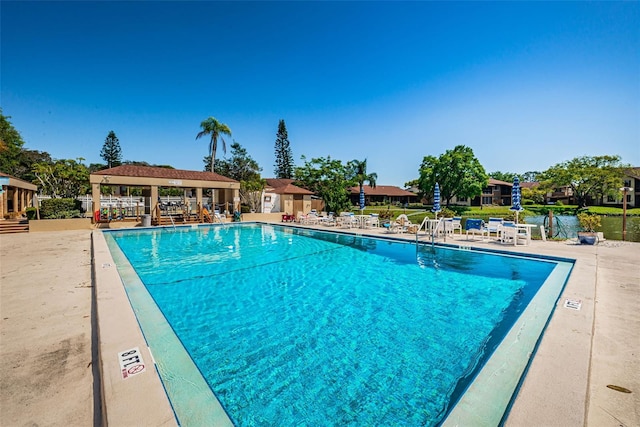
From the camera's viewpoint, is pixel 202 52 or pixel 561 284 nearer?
pixel 561 284

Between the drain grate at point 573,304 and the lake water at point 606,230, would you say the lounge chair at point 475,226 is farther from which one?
the drain grate at point 573,304

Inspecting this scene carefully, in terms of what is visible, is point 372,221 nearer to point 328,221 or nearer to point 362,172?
point 328,221

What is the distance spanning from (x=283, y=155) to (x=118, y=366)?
51.8m

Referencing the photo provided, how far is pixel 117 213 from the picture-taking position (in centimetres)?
1838

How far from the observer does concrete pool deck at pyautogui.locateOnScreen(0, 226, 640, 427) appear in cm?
197

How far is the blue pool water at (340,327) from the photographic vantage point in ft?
8.64

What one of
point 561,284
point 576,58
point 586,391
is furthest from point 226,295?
point 576,58

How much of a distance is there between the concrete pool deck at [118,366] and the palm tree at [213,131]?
1144 inches

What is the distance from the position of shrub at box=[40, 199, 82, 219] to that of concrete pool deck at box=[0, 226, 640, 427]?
49.6 feet

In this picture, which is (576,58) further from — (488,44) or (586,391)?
(586,391)

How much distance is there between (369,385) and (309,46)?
18003mm

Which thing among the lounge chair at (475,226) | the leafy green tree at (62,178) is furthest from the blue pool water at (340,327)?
the leafy green tree at (62,178)

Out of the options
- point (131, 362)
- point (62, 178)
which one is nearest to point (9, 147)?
point (62, 178)

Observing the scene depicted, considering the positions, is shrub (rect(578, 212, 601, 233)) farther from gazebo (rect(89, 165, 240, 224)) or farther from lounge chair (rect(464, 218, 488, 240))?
gazebo (rect(89, 165, 240, 224))
